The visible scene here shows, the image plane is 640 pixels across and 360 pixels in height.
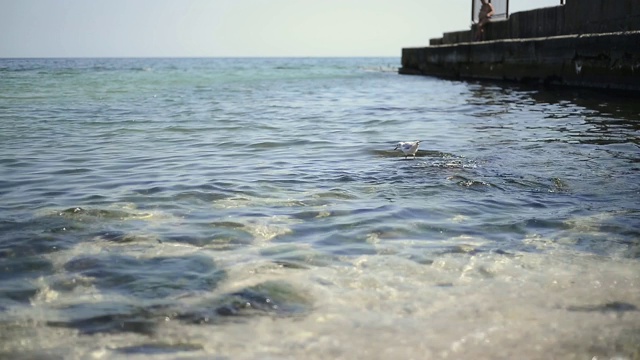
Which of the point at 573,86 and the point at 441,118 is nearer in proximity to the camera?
the point at 441,118

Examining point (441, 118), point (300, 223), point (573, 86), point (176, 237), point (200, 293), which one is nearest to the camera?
point (200, 293)

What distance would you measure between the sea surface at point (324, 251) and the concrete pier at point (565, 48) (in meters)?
5.61

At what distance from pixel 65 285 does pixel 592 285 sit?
8.36 ft

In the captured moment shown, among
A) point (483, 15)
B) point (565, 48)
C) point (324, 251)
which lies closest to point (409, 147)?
point (324, 251)

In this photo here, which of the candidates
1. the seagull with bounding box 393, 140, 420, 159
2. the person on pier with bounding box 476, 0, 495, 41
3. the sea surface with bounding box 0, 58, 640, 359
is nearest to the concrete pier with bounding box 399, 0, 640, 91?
the person on pier with bounding box 476, 0, 495, 41

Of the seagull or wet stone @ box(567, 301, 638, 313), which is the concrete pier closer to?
the seagull

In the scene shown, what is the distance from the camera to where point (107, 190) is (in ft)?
17.7

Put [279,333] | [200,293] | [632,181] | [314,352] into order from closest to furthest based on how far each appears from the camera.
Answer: [314,352] → [279,333] → [200,293] → [632,181]

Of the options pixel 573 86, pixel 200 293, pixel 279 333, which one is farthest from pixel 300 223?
pixel 573 86

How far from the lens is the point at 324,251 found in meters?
3.64

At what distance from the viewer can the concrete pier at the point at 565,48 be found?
42.5 ft

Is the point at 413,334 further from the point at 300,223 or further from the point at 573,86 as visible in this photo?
the point at 573,86

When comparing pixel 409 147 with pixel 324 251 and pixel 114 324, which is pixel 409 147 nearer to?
pixel 324 251

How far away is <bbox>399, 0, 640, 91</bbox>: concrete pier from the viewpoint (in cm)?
1295
